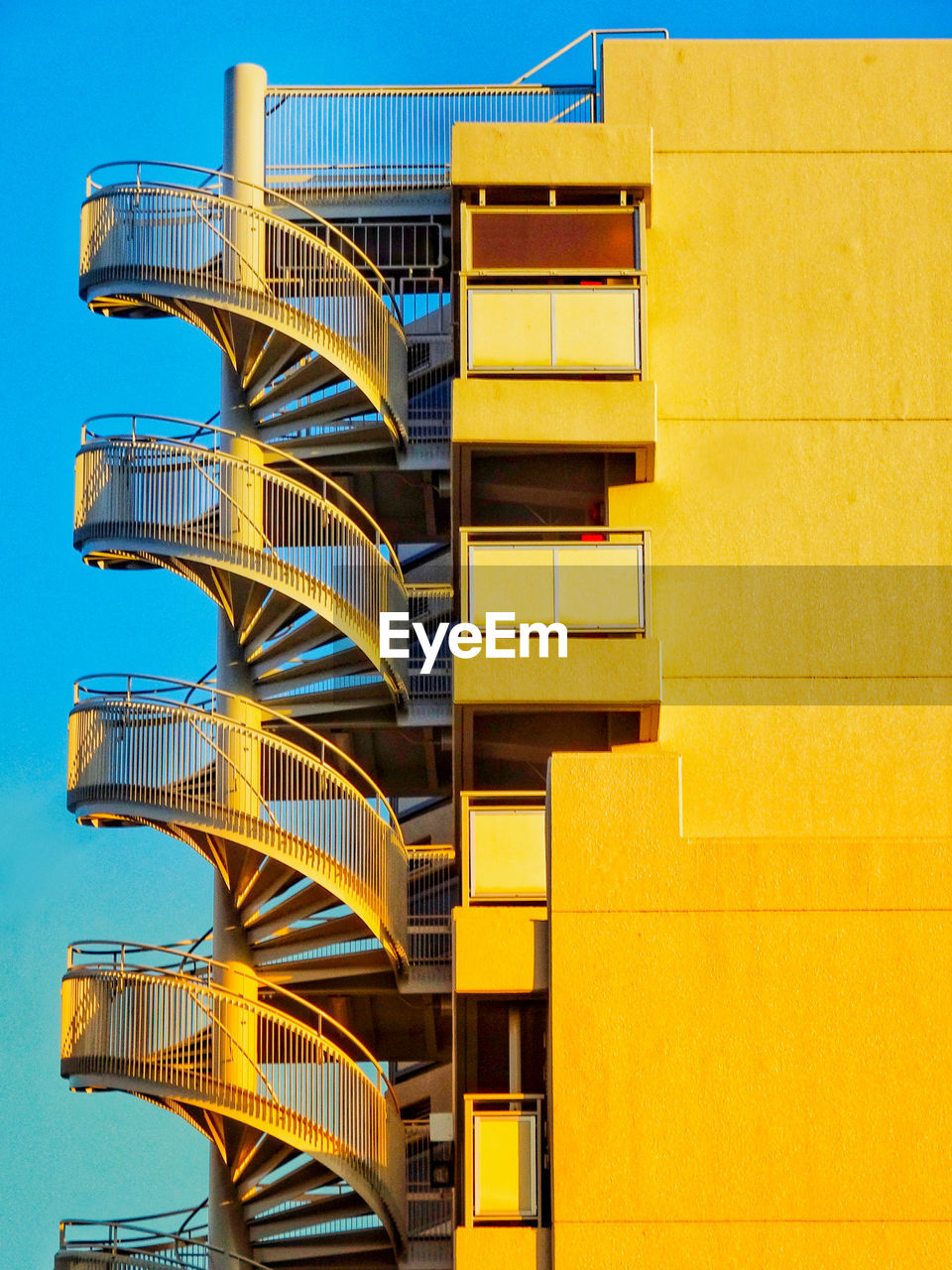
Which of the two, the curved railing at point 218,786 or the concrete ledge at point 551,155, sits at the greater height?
the concrete ledge at point 551,155

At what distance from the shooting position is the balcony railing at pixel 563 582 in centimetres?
2381

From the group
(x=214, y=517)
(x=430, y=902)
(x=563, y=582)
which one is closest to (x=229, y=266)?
(x=214, y=517)

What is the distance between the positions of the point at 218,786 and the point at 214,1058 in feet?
8.85

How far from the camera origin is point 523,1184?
20156mm

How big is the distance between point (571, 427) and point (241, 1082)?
7233 millimetres

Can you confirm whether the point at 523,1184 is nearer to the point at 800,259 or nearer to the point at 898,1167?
the point at 898,1167

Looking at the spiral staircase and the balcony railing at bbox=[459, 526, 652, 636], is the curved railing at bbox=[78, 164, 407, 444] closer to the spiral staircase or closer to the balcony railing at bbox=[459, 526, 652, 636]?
the spiral staircase

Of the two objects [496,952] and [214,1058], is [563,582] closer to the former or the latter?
[496,952]

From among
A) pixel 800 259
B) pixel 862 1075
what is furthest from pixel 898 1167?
pixel 800 259

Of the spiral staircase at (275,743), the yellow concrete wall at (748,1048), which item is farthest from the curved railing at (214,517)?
the yellow concrete wall at (748,1048)

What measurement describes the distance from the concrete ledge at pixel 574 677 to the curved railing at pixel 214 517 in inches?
106

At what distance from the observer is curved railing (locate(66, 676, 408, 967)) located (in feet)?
81.3

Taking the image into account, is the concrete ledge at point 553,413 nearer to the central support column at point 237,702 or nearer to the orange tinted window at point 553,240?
the orange tinted window at point 553,240

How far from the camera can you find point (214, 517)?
25.9 metres
